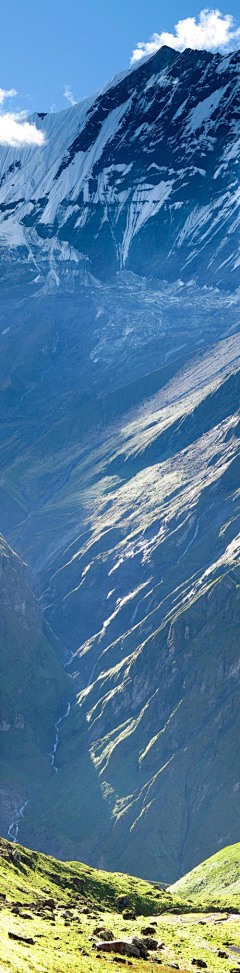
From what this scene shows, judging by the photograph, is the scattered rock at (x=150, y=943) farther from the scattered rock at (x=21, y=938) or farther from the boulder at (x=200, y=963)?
the scattered rock at (x=21, y=938)

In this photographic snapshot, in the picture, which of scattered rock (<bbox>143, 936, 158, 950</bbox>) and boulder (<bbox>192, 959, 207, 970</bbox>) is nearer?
boulder (<bbox>192, 959, 207, 970</bbox>)

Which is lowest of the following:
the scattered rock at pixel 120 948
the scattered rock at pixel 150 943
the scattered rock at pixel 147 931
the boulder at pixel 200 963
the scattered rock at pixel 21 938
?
the scattered rock at pixel 147 931

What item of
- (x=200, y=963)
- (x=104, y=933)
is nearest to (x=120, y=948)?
(x=200, y=963)

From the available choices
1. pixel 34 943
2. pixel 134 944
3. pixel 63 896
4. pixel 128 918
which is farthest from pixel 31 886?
pixel 34 943

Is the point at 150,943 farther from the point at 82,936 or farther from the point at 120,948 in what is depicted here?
the point at 120,948

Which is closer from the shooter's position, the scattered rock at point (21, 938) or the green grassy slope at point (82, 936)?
the green grassy slope at point (82, 936)

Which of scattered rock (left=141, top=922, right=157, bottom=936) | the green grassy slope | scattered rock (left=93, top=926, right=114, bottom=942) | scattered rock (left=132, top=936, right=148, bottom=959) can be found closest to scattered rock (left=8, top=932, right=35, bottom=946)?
the green grassy slope

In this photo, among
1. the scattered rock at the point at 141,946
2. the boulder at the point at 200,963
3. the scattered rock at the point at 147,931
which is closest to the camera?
the boulder at the point at 200,963

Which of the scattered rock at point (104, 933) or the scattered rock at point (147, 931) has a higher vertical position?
the scattered rock at point (104, 933)

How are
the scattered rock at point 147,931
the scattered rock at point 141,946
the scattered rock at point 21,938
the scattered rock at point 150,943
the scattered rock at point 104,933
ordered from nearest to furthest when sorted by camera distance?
the scattered rock at point 21,938 < the scattered rock at point 141,946 < the scattered rock at point 150,943 < the scattered rock at point 104,933 < the scattered rock at point 147,931

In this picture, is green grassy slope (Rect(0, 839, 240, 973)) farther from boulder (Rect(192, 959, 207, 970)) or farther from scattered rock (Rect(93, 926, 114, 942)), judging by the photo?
scattered rock (Rect(93, 926, 114, 942))

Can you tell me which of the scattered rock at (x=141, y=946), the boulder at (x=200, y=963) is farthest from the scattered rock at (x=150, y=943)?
the boulder at (x=200, y=963)

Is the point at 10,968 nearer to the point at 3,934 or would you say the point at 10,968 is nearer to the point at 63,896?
the point at 3,934

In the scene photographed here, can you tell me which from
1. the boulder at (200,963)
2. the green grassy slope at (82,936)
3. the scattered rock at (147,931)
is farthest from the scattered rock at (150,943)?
the scattered rock at (147,931)
